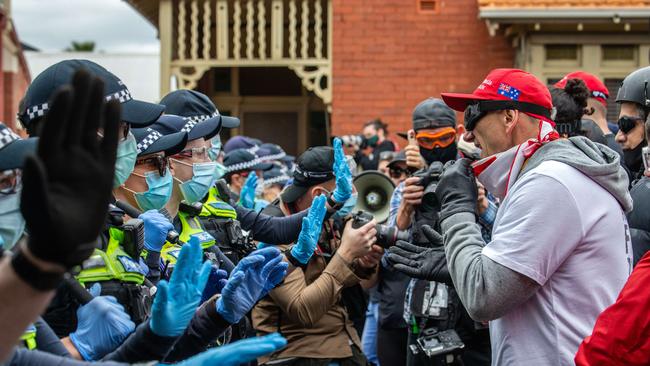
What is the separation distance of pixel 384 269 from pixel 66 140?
179 inches

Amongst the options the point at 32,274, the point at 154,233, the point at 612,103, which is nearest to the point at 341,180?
the point at 154,233

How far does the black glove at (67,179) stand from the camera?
1.74 metres

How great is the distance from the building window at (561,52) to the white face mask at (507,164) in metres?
10.0

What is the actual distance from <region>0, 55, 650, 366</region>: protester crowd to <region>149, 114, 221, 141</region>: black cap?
2cm

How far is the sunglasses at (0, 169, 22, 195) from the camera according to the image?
240cm

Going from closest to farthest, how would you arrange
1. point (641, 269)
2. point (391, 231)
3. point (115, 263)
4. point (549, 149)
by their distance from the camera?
point (641, 269) → point (115, 263) → point (549, 149) → point (391, 231)

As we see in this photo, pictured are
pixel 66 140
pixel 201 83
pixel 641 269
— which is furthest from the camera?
pixel 201 83

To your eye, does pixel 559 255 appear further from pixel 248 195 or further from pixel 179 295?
pixel 248 195

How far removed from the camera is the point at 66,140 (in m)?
1.77

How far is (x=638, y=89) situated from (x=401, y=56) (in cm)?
889

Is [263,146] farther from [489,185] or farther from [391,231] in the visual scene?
[489,185]

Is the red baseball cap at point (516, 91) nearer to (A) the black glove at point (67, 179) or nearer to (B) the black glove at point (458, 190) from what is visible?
(B) the black glove at point (458, 190)

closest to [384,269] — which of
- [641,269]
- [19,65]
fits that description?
[641,269]

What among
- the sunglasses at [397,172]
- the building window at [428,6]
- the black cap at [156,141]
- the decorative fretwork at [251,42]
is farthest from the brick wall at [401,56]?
the black cap at [156,141]
